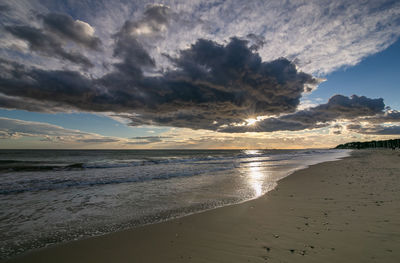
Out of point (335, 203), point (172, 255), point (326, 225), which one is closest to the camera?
point (172, 255)

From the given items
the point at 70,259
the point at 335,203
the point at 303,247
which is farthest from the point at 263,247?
the point at 335,203

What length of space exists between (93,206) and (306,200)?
359 inches

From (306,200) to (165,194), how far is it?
670 cm

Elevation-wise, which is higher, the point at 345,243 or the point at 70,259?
the point at 345,243

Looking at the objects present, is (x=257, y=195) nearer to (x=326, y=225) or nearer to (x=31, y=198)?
(x=326, y=225)

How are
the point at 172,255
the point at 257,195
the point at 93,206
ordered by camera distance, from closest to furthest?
the point at 172,255, the point at 93,206, the point at 257,195

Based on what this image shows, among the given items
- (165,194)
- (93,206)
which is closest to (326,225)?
(165,194)

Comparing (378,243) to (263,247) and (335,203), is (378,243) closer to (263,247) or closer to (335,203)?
(263,247)

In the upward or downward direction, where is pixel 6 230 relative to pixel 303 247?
downward

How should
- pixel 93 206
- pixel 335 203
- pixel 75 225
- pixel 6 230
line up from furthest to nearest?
pixel 93 206 → pixel 335 203 → pixel 75 225 → pixel 6 230

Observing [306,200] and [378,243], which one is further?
[306,200]

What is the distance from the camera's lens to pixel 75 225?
583 cm

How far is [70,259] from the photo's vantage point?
3951 millimetres

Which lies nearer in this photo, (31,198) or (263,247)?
(263,247)
